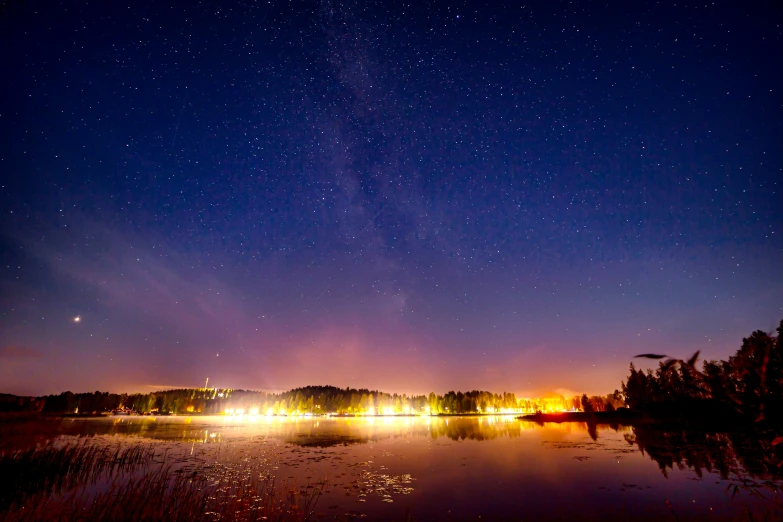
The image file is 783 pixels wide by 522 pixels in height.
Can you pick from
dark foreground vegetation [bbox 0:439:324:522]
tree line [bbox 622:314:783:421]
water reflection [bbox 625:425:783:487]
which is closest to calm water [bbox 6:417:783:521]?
water reflection [bbox 625:425:783:487]

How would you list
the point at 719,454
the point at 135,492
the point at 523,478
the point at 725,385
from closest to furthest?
1. the point at 725,385
2. the point at 135,492
3. the point at 523,478
4. the point at 719,454

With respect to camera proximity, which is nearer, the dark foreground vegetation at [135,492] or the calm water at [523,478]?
the dark foreground vegetation at [135,492]

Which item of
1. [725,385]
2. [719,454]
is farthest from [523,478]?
[725,385]

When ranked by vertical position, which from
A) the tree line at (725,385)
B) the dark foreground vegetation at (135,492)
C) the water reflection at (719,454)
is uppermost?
the tree line at (725,385)

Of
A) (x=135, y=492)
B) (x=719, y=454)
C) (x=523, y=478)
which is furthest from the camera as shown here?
(x=719, y=454)

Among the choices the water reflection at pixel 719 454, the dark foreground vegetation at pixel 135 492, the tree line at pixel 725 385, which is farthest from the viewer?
the water reflection at pixel 719 454

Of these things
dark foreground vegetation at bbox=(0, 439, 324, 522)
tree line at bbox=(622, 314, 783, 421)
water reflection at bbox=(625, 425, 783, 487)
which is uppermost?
tree line at bbox=(622, 314, 783, 421)

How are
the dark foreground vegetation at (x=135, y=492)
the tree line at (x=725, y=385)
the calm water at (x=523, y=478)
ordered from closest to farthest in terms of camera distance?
1. the tree line at (x=725, y=385)
2. the dark foreground vegetation at (x=135, y=492)
3. the calm water at (x=523, y=478)

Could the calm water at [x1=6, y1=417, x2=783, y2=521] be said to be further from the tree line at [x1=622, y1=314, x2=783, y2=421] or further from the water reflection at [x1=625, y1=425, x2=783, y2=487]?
the tree line at [x1=622, y1=314, x2=783, y2=421]

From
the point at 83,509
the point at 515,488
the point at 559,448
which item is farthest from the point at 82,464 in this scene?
the point at 559,448

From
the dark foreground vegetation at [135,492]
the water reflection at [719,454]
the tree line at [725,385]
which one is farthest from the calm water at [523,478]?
the tree line at [725,385]

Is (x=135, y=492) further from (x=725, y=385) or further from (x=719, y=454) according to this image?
(x=719, y=454)

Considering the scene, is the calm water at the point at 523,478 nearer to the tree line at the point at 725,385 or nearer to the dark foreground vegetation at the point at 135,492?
the dark foreground vegetation at the point at 135,492

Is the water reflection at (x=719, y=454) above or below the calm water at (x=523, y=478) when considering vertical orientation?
above
